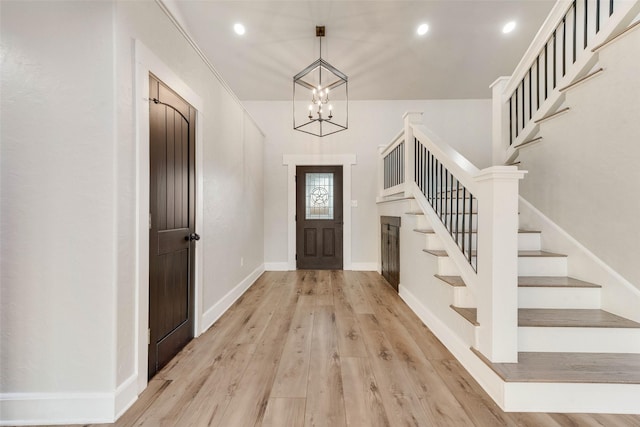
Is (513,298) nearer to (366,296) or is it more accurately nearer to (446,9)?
(366,296)

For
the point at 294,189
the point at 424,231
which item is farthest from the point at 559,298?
the point at 294,189

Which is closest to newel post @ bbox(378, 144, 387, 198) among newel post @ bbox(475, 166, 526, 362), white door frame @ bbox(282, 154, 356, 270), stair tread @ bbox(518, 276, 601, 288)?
white door frame @ bbox(282, 154, 356, 270)

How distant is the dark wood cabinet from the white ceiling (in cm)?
260

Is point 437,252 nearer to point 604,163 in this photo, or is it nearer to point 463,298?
point 463,298

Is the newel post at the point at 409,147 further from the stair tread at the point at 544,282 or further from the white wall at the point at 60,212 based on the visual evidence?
the white wall at the point at 60,212

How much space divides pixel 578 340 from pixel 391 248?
2.53 meters

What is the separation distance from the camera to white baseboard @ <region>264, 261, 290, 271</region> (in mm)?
5539

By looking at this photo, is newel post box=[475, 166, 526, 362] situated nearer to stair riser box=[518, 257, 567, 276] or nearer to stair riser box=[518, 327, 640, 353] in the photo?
stair riser box=[518, 327, 640, 353]

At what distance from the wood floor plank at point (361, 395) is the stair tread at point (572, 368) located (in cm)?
70

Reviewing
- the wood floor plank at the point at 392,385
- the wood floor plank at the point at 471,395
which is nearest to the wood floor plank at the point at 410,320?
the wood floor plank at the point at 471,395

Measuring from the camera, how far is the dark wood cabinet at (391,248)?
155 inches

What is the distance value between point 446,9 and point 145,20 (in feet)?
12.9

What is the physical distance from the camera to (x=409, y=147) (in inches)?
137

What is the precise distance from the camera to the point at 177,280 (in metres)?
2.21
